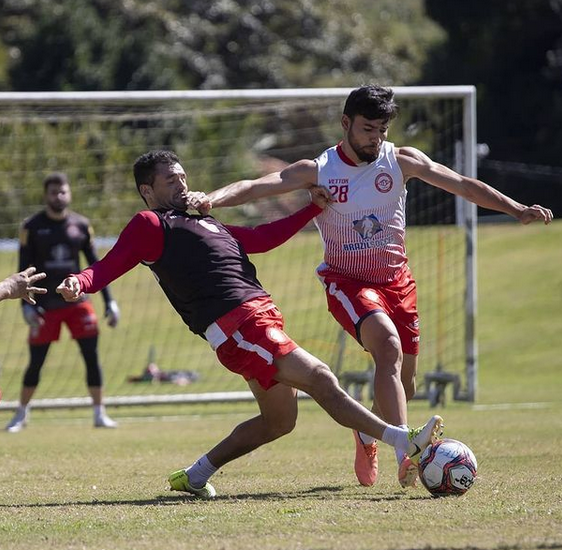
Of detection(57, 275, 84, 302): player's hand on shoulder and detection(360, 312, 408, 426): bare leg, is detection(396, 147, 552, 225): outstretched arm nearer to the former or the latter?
detection(360, 312, 408, 426): bare leg

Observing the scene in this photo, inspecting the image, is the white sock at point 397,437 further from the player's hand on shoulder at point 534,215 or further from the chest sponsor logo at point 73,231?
the chest sponsor logo at point 73,231

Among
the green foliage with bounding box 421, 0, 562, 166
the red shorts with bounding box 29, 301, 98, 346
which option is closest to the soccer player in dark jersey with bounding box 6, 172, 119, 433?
the red shorts with bounding box 29, 301, 98, 346

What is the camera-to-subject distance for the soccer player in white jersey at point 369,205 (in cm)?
756

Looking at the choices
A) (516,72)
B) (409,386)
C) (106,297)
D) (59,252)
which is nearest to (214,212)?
(106,297)

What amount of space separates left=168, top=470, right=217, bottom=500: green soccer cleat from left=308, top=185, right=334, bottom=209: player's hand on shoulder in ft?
6.15

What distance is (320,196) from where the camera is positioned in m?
7.74

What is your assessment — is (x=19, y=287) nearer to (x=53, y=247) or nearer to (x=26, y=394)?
(x=53, y=247)

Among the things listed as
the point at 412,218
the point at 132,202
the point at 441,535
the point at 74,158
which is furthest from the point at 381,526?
the point at 74,158

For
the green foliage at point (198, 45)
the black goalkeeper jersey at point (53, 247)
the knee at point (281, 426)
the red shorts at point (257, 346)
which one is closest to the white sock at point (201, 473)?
the knee at point (281, 426)

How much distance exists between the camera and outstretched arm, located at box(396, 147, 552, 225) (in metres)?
7.53

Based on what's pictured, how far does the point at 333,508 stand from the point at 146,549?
4.44 feet

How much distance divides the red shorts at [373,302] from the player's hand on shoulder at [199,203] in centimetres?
111

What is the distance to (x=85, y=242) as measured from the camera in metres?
12.6

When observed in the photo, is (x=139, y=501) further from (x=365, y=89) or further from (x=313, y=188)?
(x=365, y=89)
